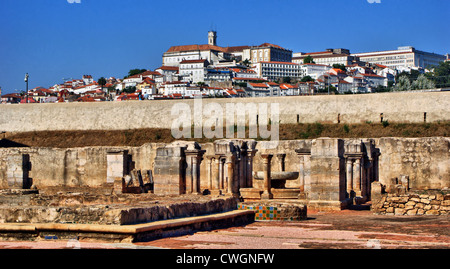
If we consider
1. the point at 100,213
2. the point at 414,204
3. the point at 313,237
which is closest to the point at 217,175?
the point at 414,204

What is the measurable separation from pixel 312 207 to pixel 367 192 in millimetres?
4831

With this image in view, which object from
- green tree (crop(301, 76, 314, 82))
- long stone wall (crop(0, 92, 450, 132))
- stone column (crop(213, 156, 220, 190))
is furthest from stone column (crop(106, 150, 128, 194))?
green tree (crop(301, 76, 314, 82))

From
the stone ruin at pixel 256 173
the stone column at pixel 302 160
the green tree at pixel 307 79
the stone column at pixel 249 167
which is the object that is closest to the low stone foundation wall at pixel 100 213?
the stone ruin at pixel 256 173

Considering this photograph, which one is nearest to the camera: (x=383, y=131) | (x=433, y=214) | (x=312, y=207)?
(x=433, y=214)

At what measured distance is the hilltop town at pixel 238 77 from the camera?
12600cm

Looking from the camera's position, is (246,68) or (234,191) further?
(246,68)

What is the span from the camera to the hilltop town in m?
126

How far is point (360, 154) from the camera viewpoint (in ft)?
64.5

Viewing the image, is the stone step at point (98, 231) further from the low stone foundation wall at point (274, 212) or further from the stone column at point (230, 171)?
the stone column at point (230, 171)

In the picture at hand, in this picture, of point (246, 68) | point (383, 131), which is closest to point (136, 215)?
point (383, 131)

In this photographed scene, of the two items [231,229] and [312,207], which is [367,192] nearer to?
[312,207]

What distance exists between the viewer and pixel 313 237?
9719mm

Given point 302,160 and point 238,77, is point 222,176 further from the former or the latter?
point 238,77

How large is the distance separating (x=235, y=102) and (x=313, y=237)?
3389 cm
